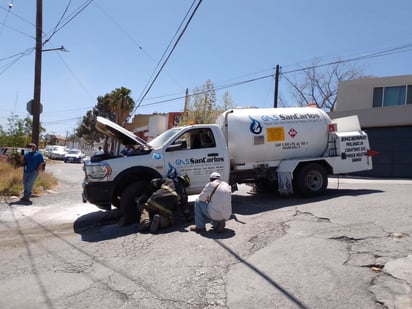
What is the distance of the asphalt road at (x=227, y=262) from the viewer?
383 cm

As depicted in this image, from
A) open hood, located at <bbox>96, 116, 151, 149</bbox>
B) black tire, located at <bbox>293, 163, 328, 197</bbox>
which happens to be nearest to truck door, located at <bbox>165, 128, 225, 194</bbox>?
open hood, located at <bbox>96, 116, 151, 149</bbox>

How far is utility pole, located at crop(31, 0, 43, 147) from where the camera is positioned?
44.8 feet

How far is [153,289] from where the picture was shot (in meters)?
4.15

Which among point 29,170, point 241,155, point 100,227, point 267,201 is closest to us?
point 100,227

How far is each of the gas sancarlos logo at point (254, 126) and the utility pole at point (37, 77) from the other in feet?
27.9

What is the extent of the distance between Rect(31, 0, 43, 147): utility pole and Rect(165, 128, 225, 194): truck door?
7.74m

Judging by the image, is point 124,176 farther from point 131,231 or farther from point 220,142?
point 220,142

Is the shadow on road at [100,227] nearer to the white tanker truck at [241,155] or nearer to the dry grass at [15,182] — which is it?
Answer: the white tanker truck at [241,155]

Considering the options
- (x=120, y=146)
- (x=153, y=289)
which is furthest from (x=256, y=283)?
(x=120, y=146)

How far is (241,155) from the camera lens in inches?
363

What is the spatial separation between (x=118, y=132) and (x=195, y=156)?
1768mm

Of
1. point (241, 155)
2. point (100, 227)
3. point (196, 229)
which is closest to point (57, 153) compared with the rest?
point (241, 155)

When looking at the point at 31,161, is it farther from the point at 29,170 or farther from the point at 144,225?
the point at 144,225

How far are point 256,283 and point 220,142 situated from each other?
15.6 ft
